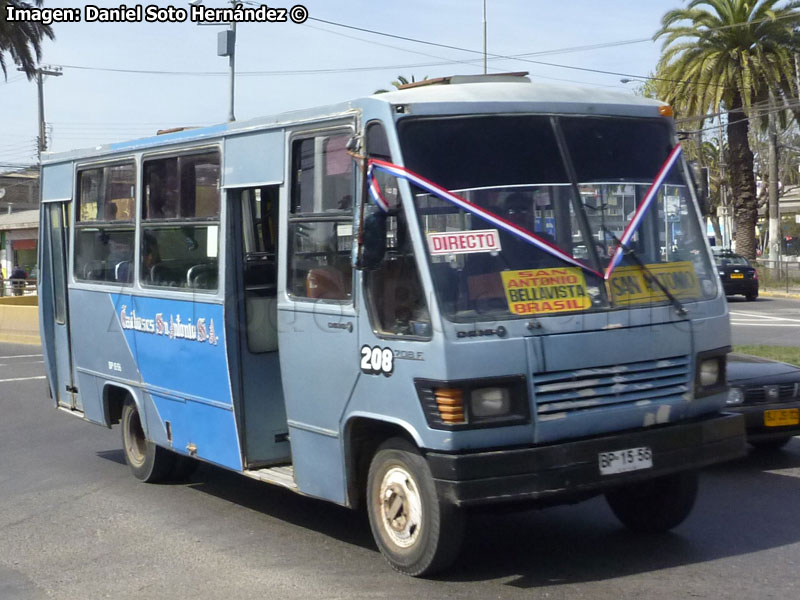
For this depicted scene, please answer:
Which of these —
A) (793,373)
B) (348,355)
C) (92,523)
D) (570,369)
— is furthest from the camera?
(793,373)

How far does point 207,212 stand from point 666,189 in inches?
126

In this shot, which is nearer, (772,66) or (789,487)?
(789,487)

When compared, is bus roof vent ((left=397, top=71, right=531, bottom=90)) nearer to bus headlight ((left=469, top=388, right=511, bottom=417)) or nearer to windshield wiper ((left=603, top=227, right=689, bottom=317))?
windshield wiper ((left=603, top=227, right=689, bottom=317))

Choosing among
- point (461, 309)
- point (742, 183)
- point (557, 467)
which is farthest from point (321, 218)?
point (742, 183)

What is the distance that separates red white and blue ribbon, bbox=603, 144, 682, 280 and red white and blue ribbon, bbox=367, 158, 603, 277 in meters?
0.30

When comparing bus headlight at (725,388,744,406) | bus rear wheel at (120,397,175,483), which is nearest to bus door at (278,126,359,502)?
bus rear wheel at (120,397,175,483)

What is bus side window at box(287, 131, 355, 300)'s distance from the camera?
20.8 ft

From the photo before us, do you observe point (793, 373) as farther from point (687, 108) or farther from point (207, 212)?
point (687, 108)

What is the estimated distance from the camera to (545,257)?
6.06m

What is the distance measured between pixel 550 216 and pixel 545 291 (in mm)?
475

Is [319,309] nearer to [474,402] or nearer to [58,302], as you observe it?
[474,402]

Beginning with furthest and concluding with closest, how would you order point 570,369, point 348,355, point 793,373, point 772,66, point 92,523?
point 772,66 < point 793,373 < point 92,523 < point 348,355 < point 570,369

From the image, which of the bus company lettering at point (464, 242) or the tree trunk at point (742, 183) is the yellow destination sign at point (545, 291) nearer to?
the bus company lettering at point (464, 242)

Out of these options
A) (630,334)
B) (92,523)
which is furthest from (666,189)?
(92,523)
